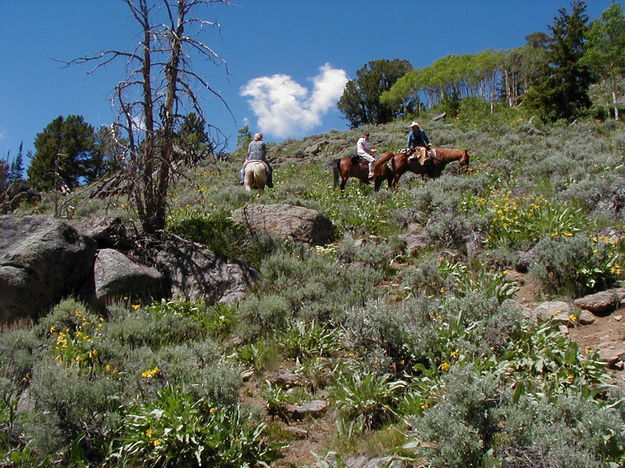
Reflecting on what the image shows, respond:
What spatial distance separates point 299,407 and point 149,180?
5263 millimetres

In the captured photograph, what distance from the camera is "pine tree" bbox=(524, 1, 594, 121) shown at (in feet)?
90.2

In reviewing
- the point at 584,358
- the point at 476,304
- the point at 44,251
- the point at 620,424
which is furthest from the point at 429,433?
the point at 44,251

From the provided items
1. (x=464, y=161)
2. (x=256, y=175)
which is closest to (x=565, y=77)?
(x=464, y=161)

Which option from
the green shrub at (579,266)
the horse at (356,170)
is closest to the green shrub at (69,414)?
the green shrub at (579,266)

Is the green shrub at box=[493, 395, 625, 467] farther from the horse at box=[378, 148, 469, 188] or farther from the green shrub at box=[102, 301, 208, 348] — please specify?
the horse at box=[378, 148, 469, 188]

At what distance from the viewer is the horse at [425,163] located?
14.9m

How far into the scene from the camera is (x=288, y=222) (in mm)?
9234

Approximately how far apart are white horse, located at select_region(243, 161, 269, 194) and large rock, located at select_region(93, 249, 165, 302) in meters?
6.15

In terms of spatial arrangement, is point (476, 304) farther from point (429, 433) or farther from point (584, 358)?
point (429, 433)

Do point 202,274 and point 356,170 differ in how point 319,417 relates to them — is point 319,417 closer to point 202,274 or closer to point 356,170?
point 202,274

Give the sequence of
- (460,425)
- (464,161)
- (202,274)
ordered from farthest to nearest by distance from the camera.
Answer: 1. (464,161)
2. (202,274)
3. (460,425)

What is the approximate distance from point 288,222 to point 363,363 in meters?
5.06

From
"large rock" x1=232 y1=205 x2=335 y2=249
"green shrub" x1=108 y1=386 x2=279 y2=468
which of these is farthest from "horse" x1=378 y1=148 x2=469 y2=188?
"green shrub" x1=108 y1=386 x2=279 y2=468

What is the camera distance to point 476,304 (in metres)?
4.92
